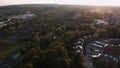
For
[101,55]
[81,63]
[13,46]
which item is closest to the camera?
[81,63]

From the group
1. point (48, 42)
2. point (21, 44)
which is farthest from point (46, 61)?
point (21, 44)

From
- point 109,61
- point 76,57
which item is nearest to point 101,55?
point 109,61

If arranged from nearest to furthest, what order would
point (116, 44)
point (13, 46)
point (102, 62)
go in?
point (102, 62) < point (116, 44) < point (13, 46)

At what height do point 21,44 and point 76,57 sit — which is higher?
point 76,57

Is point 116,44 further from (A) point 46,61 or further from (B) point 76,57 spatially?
(A) point 46,61

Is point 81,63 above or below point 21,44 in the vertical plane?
above

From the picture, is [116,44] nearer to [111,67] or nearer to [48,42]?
[111,67]

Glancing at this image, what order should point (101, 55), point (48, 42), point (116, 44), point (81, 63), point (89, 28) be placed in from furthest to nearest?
point (89, 28) < point (48, 42) < point (116, 44) < point (101, 55) < point (81, 63)

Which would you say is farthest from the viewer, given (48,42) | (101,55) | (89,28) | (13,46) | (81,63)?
(89,28)

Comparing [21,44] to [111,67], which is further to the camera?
[21,44]
